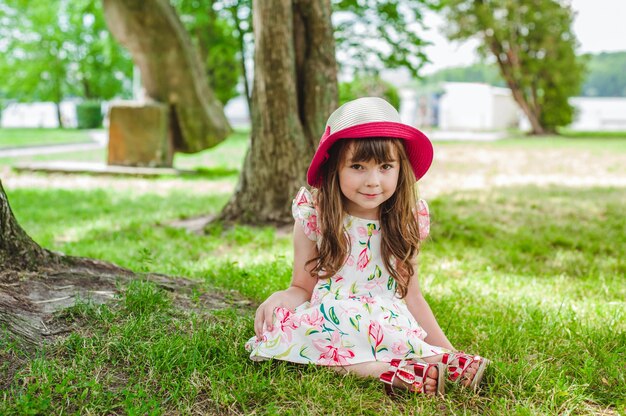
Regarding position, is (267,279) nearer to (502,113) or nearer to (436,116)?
(502,113)

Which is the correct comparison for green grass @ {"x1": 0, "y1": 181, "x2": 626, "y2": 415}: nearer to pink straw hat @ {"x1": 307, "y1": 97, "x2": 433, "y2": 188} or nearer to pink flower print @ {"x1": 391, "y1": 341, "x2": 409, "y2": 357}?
pink flower print @ {"x1": 391, "y1": 341, "x2": 409, "y2": 357}

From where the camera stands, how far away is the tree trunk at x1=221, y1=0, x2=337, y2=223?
5.26 meters

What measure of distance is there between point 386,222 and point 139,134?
8.56 meters

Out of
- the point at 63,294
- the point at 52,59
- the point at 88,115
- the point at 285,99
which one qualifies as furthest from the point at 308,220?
the point at 52,59

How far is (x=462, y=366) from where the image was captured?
232cm

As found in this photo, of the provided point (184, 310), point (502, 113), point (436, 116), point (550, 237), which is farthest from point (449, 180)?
point (436, 116)

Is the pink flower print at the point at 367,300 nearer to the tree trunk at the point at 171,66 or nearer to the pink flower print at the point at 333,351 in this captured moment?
the pink flower print at the point at 333,351

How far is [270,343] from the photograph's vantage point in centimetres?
244

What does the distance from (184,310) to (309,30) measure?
131 inches

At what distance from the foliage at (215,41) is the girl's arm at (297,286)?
36.4 ft

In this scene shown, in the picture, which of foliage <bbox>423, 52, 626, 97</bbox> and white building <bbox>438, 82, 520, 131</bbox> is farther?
foliage <bbox>423, 52, 626, 97</bbox>

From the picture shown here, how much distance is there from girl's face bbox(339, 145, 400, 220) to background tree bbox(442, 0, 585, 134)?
1055 inches

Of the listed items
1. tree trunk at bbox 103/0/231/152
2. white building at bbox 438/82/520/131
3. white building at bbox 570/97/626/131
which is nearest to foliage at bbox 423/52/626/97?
white building at bbox 570/97/626/131

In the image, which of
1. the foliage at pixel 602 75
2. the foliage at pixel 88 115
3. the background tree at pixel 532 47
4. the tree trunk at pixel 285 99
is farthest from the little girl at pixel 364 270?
the foliage at pixel 602 75
